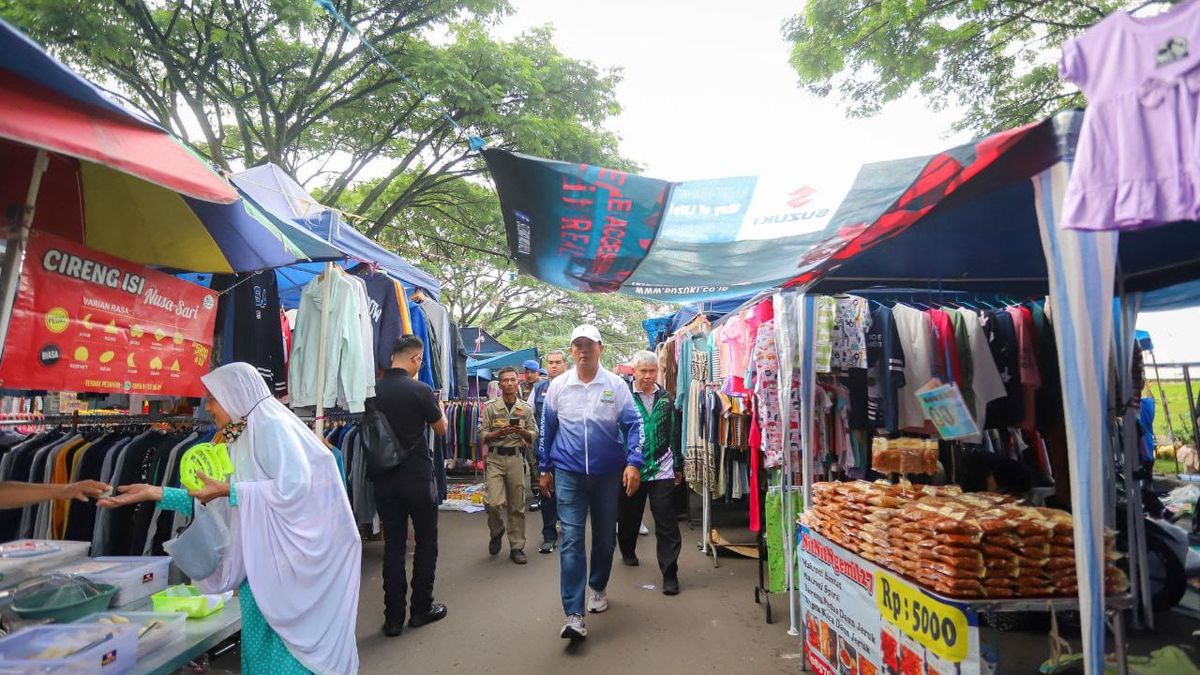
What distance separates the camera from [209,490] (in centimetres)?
265

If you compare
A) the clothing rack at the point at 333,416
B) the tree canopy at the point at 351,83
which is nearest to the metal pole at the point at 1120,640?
the clothing rack at the point at 333,416

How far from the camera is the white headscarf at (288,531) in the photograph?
2.73 metres

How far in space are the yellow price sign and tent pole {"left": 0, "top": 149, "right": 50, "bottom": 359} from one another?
3.77m

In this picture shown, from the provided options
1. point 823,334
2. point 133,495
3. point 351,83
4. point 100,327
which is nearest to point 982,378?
point 823,334

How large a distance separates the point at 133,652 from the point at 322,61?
10.2 metres

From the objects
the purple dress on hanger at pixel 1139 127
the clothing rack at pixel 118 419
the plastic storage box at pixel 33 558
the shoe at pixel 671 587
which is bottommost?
the shoe at pixel 671 587

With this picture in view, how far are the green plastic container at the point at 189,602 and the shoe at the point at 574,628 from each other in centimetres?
219

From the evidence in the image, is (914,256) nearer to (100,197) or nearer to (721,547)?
(721,547)

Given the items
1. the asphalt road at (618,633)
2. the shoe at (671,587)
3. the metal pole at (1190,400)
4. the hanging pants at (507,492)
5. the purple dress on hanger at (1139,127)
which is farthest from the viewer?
Answer: the hanging pants at (507,492)

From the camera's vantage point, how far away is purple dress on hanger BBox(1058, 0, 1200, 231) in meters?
1.73

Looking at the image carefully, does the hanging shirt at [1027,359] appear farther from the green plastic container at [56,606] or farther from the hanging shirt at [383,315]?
the green plastic container at [56,606]

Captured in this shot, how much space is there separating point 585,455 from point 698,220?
2.00 metres

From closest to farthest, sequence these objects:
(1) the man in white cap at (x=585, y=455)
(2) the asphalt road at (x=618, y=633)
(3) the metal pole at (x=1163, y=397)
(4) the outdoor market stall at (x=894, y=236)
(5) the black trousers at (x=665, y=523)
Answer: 1. (4) the outdoor market stall at (x=894, y=236)
2. (2) the asphalt road at (x=618, y=633)
3. (1) the man in white cap at (x=585, y=455)
4. (5) the black trousers at (x=665, y=523)
5. (3) the metal pole at (x=1163, y=397)

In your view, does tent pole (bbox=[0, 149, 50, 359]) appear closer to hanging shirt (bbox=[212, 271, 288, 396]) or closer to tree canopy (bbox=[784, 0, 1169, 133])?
hanging shirt (bbox=[212, 271, 288, 396])
